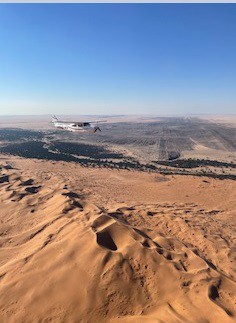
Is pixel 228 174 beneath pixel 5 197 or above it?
beneath

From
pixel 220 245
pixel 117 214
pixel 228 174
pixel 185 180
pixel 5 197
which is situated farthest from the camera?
pixel 228 174

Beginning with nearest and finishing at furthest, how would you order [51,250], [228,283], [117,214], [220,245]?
[228,283]
[51,250]
[220,245]
[117,214]

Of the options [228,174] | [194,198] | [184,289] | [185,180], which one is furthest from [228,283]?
[228,174]

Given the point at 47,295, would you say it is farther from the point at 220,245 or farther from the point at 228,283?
the point at 220,245

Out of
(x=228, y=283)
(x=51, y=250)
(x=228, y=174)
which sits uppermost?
(x=51, y=250)

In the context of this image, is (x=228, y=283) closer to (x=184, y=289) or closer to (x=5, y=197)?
(x=184, y=289)

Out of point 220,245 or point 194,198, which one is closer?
point 220,245
